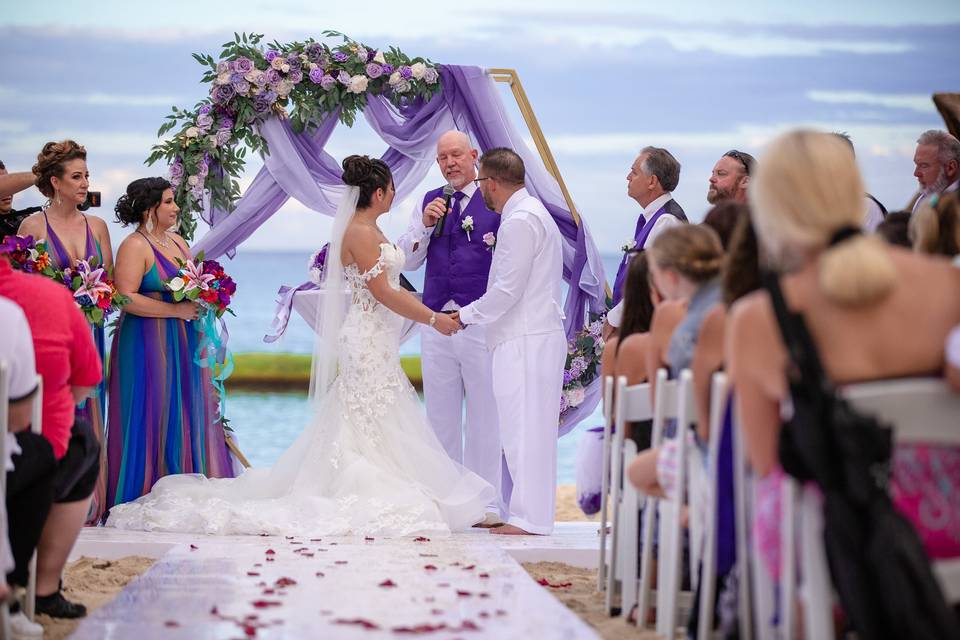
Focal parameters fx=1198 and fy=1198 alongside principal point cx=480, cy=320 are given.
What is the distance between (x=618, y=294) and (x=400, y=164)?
154cm

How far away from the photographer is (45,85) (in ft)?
65.5

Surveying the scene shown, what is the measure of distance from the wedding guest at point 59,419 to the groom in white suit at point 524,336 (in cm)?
237

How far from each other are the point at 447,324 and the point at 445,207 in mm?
672

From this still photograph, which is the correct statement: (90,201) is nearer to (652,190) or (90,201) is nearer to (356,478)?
(356,478)

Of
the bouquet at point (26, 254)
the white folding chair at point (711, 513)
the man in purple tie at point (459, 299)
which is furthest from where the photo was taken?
the man in purple tie at point (459, 299)

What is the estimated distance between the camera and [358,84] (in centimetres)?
643

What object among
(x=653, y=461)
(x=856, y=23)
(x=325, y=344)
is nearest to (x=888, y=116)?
(x=856, y=23)

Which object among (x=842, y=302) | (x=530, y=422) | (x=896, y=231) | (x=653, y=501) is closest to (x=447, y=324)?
(x=530, y=422)

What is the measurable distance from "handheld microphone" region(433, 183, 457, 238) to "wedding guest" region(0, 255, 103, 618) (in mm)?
2643

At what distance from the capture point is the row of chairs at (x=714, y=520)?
2303mm

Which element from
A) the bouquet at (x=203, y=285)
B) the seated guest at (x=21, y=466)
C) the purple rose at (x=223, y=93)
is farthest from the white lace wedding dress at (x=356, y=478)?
the seated guest at (x=21, y=466)

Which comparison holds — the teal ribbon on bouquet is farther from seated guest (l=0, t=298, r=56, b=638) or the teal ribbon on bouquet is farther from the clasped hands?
seated guest (l=0, t=298, r=56, b=638)

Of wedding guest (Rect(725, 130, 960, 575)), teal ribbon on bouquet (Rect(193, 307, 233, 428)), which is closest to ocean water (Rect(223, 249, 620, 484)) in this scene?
teal ribbon on bouquet (Rect(193, 307, 233, 428))

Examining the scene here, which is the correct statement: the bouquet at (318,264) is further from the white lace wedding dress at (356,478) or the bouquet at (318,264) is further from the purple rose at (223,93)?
the purple rose at (223,93)
